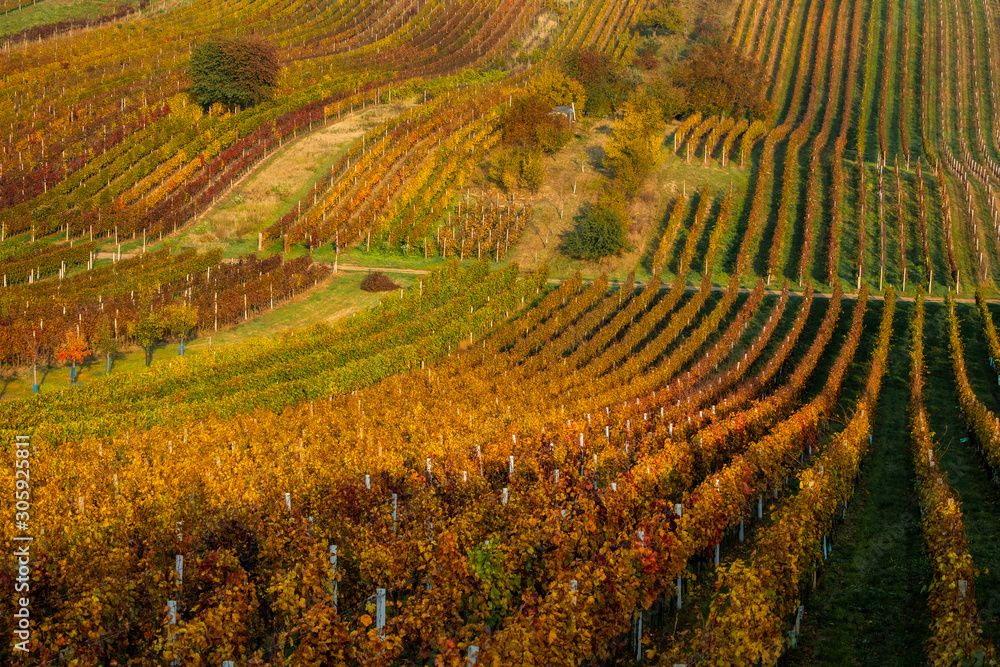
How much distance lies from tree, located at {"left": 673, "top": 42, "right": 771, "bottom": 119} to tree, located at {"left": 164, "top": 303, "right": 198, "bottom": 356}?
5027 centimetres

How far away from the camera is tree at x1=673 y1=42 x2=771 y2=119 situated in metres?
77.0

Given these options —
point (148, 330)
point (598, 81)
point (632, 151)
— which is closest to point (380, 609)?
point (148, 330)

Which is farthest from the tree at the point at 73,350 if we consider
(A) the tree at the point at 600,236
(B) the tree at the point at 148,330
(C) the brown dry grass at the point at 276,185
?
(A) the tree at the point at 600,236

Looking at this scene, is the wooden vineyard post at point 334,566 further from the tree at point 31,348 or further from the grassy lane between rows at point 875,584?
the tree at point 31,348

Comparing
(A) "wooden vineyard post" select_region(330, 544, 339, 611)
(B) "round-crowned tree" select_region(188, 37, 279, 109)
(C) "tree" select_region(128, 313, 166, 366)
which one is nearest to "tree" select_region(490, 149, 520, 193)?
(B) "round-crowned tree" select_region(188, 37, 279, 109)

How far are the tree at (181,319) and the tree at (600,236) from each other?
23.8 m

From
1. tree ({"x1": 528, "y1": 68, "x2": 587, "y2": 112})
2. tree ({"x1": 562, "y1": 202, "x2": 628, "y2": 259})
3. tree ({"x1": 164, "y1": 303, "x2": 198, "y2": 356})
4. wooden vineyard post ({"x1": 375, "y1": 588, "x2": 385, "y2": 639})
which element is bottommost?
wooden vineyard post ({"x1": 375, "y1": 588, "x2": 385, "y2": 639})

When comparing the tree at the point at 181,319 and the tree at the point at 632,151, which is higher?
the tree at the point at 632,151

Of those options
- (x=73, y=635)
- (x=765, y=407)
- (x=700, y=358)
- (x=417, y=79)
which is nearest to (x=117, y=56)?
(x=417, y=79)

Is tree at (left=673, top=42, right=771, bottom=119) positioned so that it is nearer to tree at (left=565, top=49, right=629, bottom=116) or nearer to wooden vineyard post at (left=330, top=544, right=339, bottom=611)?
tree at (left=565, top=49, right=629, bottom=116)

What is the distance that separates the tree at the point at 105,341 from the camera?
3641cm

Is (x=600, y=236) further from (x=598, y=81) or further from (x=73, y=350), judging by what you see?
(x=73, y=350)

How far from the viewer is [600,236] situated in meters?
55.0

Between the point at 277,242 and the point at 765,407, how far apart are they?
35.7 m
